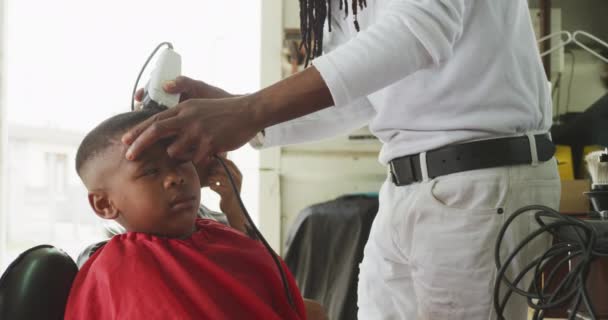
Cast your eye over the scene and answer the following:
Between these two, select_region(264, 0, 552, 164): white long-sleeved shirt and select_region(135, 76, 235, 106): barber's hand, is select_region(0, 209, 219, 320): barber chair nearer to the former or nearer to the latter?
select_region(135, 76, 235, 106): barber's hand

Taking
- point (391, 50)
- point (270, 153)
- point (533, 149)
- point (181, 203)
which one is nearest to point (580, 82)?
point (270, 153)

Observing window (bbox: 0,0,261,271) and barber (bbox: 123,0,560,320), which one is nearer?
barber (bbox: 123,0,560,320)

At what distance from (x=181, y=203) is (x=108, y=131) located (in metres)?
0.19

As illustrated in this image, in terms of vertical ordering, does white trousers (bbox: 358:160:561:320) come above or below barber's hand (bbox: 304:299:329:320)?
above

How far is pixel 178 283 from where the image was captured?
1031 millimetres

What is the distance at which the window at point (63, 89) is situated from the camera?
7.82ft

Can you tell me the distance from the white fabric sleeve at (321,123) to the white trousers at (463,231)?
31 cm

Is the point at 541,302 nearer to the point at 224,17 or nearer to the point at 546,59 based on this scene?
the point at 546,59

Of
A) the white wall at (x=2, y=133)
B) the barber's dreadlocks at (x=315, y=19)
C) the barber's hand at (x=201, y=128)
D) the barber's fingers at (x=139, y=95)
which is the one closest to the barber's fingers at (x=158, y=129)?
the barber's hand at (x=201, y=128)

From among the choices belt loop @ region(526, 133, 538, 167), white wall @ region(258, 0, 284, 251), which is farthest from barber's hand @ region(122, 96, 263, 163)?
white wall @ region(258, 0, 284, 251)

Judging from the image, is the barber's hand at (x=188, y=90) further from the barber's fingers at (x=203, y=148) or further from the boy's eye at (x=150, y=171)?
the barber's fingers at (x=203, y=148)

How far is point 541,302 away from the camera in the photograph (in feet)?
3.08

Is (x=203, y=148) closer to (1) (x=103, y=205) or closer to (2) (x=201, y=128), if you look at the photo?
(2) (x=201, y=128)

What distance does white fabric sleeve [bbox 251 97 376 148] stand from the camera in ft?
4.66
